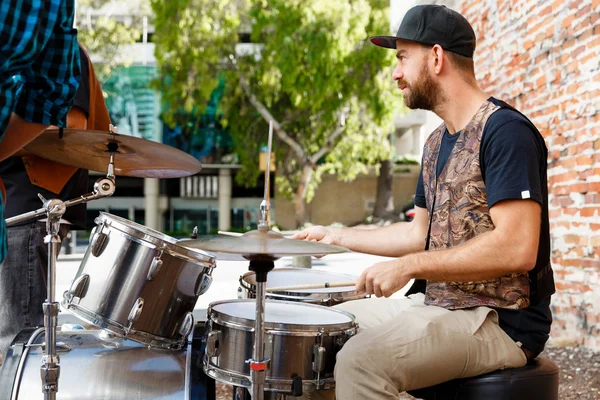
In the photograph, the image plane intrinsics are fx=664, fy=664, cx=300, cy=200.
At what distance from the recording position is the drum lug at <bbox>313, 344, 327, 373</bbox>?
2293 mm

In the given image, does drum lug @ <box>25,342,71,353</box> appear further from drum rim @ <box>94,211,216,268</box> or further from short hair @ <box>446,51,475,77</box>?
short hair @ <box>446,51,475,77</box>

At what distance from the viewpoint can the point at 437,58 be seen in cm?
251

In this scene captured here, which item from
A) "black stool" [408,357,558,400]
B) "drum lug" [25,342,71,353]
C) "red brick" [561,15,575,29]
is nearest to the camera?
"black stool" [408,357,558,400]

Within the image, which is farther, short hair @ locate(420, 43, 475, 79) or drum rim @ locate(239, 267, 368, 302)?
drum rim @ locate(239, 267, 368, 302)

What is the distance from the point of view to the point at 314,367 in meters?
2.33

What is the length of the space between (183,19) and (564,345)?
1442cm

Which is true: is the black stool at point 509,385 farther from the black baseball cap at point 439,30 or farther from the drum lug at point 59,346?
the drum lug at point 59,346

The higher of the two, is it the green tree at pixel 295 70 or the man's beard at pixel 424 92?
the green tree at pixel 295 70

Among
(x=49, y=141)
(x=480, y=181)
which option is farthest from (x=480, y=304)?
(x=49, y=141)

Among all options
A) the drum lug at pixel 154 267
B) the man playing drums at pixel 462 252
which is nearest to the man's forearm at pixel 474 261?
the man playing drums at pixel 462 252

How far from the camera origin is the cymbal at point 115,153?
254 cm

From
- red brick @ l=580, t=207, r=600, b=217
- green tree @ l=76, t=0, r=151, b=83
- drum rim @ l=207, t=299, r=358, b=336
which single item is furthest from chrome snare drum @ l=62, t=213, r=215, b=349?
A: green tree @ l=76, t=0, r=151, b=83

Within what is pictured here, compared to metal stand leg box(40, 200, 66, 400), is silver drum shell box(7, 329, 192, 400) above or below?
below

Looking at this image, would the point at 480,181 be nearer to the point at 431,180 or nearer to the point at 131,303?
the point at 431,180
